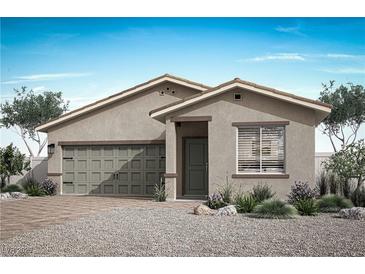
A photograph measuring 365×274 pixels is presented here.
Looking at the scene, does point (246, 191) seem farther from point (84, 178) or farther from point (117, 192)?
point (84, 178)

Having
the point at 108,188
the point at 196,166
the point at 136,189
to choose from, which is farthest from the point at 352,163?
the point at 108,188

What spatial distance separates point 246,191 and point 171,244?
7757 mm

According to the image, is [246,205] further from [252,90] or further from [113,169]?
[113,169]

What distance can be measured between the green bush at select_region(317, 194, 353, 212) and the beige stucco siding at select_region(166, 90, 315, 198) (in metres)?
1.52

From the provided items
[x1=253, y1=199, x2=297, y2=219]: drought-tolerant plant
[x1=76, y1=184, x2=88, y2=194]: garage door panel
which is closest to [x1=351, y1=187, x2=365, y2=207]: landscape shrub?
[x1=253, y1=199, x2=297, y2=219]: drought-tolerant plant

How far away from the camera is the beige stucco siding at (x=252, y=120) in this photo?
15.7 metres

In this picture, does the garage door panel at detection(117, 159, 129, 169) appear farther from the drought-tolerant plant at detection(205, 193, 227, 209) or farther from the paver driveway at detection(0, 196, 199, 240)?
the drought-tolerant plant at detection(205, 193, 227, 209)

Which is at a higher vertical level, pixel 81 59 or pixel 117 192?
pixel 81 59

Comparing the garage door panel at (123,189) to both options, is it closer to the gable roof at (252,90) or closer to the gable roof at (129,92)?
the gable roof at (129,92)

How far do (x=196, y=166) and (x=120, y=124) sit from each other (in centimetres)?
396

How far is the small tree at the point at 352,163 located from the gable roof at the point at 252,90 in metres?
1.65

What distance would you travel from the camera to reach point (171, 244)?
8477 mm

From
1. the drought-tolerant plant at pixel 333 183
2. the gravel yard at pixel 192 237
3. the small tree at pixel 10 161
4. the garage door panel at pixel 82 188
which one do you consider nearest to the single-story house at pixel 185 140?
the garage door panel at pixel 82 188

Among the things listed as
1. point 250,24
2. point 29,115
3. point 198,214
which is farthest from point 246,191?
point 29,115
